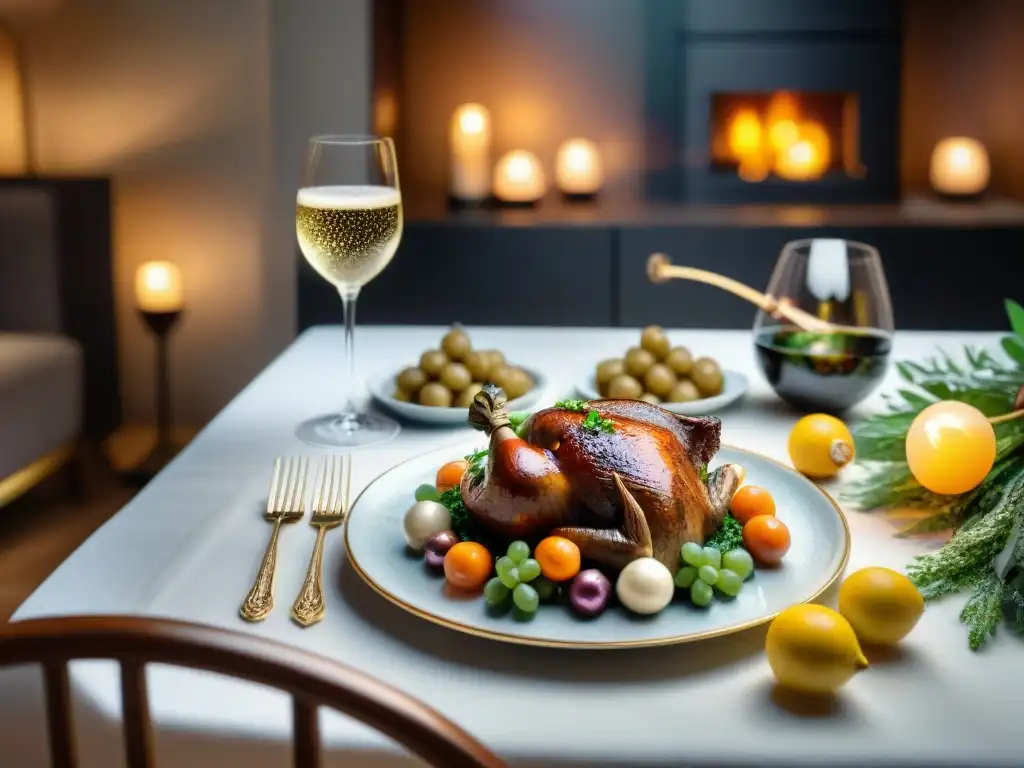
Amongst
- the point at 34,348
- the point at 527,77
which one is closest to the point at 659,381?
the point at 34,348

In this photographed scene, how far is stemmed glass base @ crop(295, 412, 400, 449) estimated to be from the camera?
108 centimetres

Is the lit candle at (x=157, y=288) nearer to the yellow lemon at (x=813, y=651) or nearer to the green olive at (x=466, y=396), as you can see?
the green olive at (x=466, y=396)

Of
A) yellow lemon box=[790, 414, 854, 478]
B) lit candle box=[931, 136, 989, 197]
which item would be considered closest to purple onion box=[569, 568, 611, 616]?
yellow lemon box=[790, 414, 854, 478]

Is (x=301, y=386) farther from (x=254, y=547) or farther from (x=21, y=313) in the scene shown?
(x=21, y=313)

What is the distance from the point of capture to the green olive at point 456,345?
1.16 meters

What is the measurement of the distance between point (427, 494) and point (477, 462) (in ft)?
0.18

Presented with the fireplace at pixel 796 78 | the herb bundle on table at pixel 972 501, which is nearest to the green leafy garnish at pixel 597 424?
the herb bundle on table at pixel 972 501

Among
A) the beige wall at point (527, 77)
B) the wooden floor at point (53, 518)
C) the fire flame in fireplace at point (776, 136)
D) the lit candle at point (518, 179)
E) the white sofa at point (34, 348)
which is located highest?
the beige wall at point (527, 77)

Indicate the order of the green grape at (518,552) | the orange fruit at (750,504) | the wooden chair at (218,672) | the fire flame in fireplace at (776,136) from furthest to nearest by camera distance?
the fire flame in fireplace at (776,136)
the orange fruit at (750,504)
the green grape at (518,552)
the wooden chair at (218,672)

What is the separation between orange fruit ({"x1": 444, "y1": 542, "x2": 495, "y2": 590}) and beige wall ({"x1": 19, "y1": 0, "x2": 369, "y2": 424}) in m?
2.53

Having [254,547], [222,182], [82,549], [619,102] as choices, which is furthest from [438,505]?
[619,102]

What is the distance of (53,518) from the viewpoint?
2.71 metres

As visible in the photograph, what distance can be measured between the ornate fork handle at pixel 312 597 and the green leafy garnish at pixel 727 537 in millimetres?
244

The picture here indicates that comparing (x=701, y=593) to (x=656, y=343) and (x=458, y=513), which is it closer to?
(x=458, y=513)
